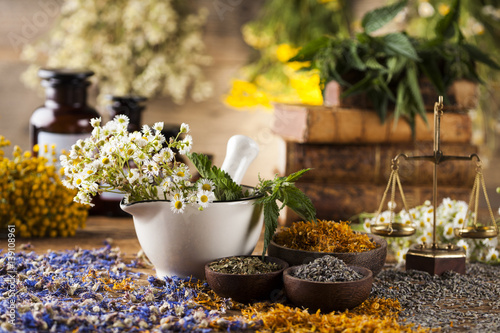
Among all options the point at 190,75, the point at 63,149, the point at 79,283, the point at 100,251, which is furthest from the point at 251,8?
the point at 79,283

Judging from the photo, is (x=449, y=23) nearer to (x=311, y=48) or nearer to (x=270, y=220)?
(x=311, y=48)

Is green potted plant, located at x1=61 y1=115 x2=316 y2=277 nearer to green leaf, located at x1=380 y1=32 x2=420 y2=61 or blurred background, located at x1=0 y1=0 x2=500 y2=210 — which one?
green leaf, located at x1=380 y1=32 x2=420 y2=61

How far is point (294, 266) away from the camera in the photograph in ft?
3.20

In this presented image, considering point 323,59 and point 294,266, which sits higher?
point 323,59

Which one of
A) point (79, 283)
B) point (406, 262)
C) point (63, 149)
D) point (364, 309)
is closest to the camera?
point (364, 309)

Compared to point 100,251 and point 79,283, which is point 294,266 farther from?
point 100,251

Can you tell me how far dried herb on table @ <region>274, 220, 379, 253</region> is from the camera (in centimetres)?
104

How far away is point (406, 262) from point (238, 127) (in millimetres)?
1561

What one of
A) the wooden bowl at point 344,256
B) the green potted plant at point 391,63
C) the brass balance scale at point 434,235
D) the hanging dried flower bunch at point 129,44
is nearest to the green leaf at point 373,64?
the green potted plant at point 391,63

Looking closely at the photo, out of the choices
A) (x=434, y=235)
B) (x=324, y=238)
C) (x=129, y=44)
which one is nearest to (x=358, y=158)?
(x=434, y=235)

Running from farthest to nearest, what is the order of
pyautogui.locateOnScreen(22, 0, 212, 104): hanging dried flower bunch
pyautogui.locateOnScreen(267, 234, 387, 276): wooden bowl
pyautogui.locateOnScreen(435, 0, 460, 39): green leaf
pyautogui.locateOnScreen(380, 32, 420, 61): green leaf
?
pyautogui.locateOnScreen(22, 0, 212, 104): hanging dried flower bunch
pyautogui.locateOnScreen(435, 0, 460, 39): green leaf
pyautogui.locateOnScreen(380, 32, 420, 61): green leaf
pyautogui.locateOnScreen(267, 234, 387, 276): wooden bowl

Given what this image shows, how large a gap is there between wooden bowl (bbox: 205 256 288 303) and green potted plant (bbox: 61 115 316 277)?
0.07 metres

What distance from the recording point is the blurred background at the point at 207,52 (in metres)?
2.22

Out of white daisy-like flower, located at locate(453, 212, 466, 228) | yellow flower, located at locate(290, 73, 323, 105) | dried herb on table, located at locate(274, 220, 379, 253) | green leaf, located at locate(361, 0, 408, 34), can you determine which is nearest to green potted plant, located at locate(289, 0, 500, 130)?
green leaf, located at locate(361, 0, 408, 34)
